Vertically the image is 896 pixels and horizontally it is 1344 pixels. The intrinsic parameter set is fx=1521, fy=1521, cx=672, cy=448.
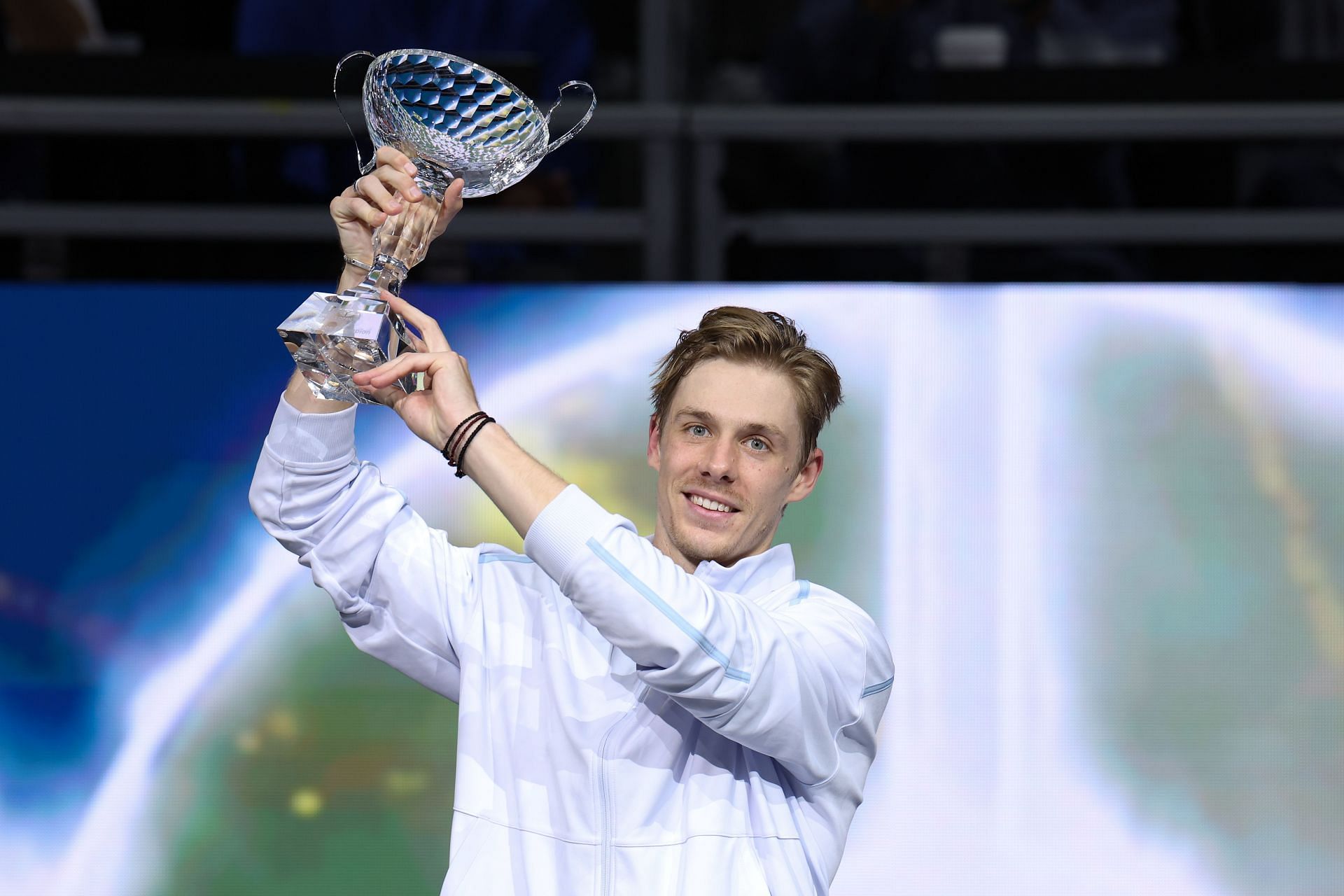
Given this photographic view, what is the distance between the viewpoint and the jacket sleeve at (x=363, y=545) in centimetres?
159

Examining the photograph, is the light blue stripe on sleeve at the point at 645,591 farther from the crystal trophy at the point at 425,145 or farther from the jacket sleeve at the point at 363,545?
the jacket sleeve at the point at 363,545

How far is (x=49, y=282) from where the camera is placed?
268 cm

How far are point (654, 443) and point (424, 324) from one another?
17.8 inches

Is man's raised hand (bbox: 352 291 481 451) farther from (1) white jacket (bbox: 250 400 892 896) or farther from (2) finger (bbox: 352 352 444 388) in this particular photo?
(1) white jacket (bbox: 250 400 892 896)

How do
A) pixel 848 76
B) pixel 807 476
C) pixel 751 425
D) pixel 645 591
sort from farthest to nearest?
1. pixel 848 76
2. pixel 807 476
3. pixel 751 425
4. pixel 645 591

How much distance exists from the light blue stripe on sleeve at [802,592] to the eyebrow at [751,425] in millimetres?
156

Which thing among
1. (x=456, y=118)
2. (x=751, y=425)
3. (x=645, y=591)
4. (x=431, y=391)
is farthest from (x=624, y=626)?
(x=456, y=118)

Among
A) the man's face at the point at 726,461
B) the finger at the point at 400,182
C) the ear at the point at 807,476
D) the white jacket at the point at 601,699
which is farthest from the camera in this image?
the ear at the point at 807,476

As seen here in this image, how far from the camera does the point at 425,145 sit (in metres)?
1.55

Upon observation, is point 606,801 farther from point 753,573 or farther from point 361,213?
point 361,213

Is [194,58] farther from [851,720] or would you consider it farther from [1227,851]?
[1227,851]

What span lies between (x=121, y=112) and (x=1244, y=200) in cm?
232

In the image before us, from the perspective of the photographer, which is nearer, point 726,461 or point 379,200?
point 379,200

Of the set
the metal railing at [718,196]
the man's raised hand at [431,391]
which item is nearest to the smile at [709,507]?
the man's raised hand at [431,391]
